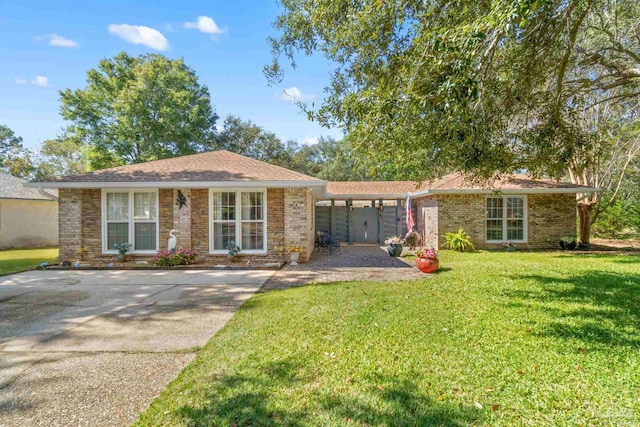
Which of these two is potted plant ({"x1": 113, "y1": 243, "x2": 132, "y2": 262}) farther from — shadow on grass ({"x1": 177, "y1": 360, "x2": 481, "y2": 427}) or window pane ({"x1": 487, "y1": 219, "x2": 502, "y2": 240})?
window pane ({"x1": 487, "y1": 219, "x2": 502, "y2": 240})

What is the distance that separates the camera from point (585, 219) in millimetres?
14492

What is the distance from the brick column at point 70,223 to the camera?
10.3 metres

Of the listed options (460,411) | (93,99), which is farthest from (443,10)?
(93,99)

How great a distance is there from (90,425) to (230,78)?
40.7 ft

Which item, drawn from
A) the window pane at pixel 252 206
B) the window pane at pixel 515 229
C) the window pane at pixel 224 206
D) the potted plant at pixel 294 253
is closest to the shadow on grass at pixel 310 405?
the potted plant at pixel 294 253

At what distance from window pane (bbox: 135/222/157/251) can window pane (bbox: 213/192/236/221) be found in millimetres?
2108

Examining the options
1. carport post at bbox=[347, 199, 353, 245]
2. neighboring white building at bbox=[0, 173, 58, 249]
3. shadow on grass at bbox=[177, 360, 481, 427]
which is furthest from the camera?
carport post at bbox=[347, 199, 353, 245]

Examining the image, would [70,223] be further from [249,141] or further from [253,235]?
[249,141]

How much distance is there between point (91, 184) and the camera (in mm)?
9883

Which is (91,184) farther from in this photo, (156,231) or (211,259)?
(211,259)

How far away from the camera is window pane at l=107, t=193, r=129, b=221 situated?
1051 centimetres

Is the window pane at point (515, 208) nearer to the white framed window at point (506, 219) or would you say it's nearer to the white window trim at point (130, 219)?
the white framed window at point (506, 219)

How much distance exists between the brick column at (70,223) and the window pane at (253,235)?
5254 millimetres

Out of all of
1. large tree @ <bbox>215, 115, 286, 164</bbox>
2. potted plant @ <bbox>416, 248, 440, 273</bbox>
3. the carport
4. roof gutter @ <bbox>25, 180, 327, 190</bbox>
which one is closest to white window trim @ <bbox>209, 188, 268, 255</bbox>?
roof gutter @ <bbox>25, 180, 327, 190</bbox>
